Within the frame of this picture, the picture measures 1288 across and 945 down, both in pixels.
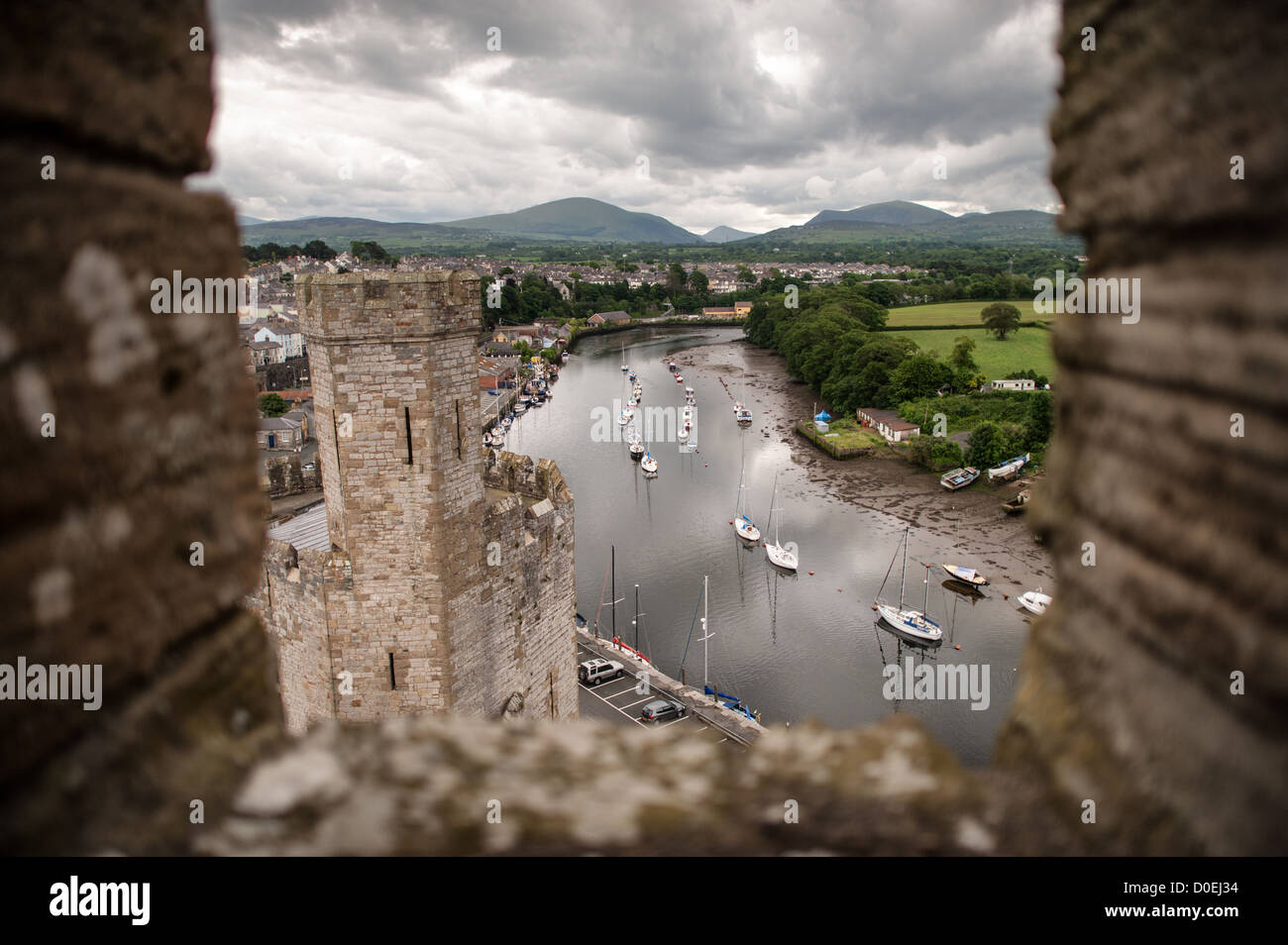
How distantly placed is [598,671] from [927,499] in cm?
2589

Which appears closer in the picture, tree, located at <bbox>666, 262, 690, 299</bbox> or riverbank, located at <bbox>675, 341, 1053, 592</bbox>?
riverbank, located at <bbox>675, 341, 1053, 592</bbox>

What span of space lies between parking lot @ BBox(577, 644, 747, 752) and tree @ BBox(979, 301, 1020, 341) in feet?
233

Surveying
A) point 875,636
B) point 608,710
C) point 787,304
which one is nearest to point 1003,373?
point 787,304

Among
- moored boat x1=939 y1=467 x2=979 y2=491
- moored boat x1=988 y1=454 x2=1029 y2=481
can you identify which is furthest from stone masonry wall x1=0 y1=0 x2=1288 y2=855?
moored boat x1=988 y1=454 x2=1029 y2=481

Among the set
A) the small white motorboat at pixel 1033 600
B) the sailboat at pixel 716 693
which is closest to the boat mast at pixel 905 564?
the small white motorboat at pixel 1033 600

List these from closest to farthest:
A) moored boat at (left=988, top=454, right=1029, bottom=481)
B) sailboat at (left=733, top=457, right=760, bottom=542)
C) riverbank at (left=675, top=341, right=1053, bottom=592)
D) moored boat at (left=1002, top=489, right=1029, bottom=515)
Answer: riverbank at (left=675, top=341, right=1053, bottom=592) → sailboat at (left=733, top=457, right=760, bottom=542) → moored boat at (left=1002, top=489, right=1029, bottom=515) → moored boat at (left=988, top=454, right=1029, bottom=481)

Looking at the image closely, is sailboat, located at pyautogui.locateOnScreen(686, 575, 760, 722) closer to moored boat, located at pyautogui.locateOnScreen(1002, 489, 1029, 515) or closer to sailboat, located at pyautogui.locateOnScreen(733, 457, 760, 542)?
sailboat, located at pyautogui.locateOnScreen(733, 457, 760, 542)

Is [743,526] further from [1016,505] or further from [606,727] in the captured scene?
[606,727]

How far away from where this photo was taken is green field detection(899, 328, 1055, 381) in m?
68.1

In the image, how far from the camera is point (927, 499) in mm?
44156

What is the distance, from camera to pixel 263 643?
201 centimetres

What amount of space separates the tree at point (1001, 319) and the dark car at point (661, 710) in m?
72.0

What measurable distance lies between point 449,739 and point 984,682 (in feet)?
95.1

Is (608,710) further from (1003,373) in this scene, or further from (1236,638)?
(1003,373)
